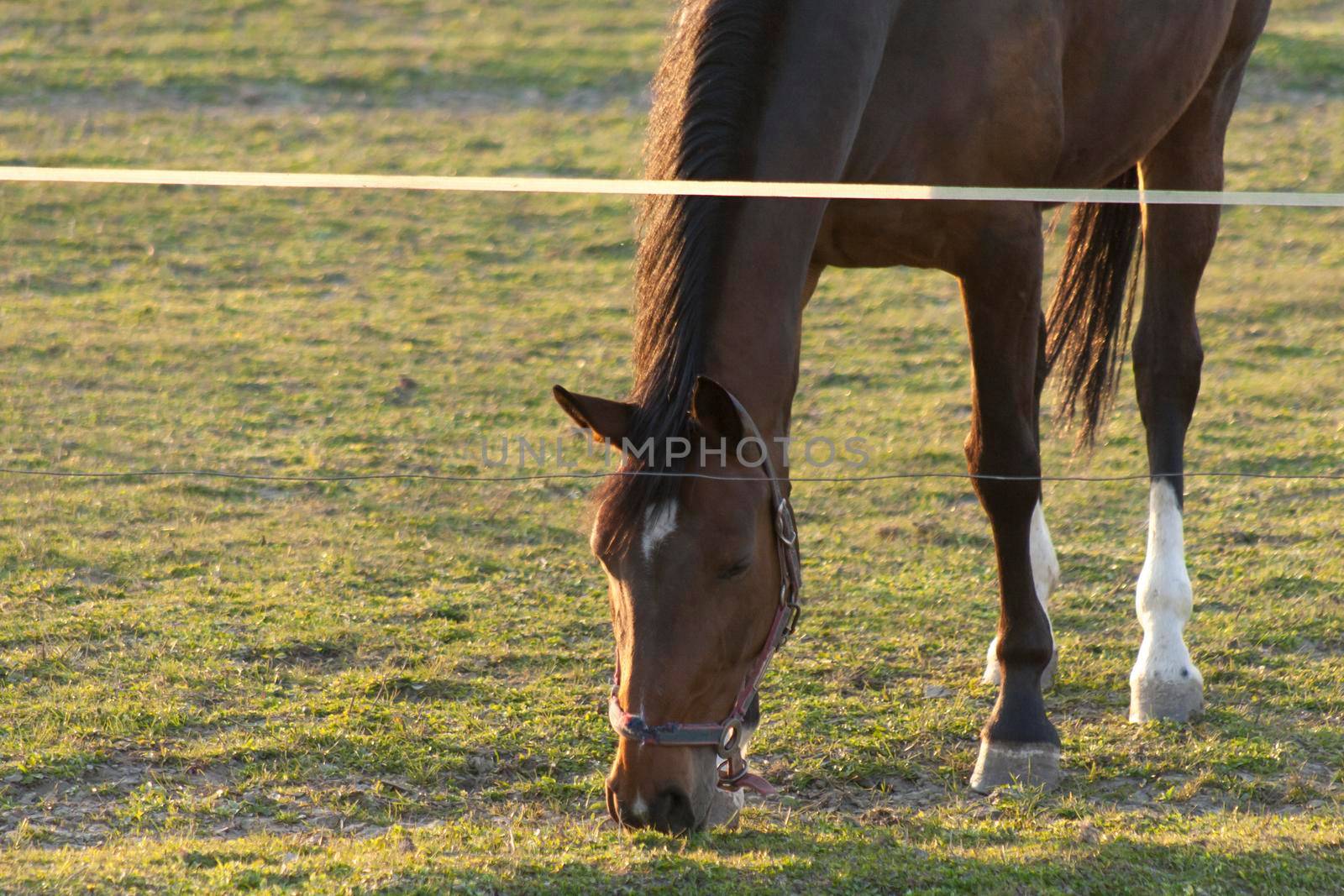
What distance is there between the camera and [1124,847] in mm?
3082

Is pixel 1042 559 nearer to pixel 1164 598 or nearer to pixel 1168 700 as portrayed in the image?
pixel 1164 598

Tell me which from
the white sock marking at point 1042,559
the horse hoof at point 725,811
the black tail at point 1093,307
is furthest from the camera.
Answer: the black tail at point 1093,307

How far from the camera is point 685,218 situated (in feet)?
9.57

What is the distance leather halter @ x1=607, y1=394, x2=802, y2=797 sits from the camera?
2.70 metres

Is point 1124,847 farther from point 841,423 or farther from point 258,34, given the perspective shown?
point 258,34

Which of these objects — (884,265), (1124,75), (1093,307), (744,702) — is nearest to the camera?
(744,702)

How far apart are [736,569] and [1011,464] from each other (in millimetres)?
1186

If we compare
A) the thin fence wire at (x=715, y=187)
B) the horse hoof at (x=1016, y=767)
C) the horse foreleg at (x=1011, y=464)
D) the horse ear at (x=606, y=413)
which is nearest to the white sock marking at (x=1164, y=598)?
the horse foreleg at (x=1011, y=464)

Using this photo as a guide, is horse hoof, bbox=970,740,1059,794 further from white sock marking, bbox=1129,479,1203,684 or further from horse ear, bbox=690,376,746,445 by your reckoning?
horse ear, bbox=690,376,746,445

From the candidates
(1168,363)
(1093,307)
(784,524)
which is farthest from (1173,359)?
(784,524)

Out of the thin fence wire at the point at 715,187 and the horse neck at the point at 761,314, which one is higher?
the thin fence wire at the point at 715,187

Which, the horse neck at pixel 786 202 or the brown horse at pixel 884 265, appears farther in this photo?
the horse neck at pixel 786 202

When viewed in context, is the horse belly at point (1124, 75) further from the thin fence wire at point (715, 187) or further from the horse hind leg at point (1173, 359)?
the horse hind leg at point (1173, 359)

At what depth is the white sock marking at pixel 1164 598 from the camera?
402 cm
